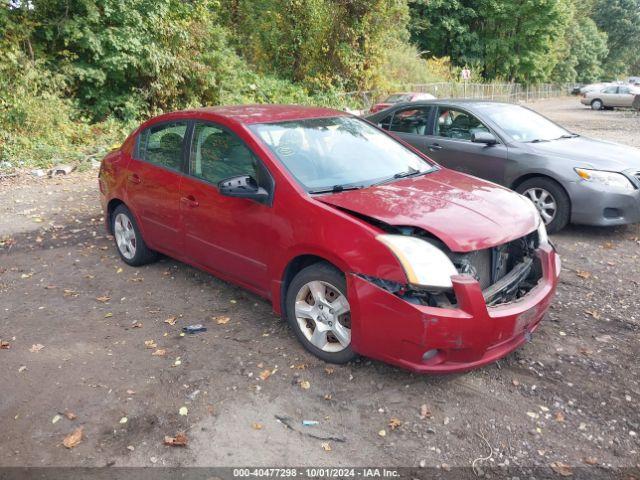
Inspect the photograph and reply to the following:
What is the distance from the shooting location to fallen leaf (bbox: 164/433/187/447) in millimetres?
2932

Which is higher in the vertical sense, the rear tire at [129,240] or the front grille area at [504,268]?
the front grille area at [504,268]

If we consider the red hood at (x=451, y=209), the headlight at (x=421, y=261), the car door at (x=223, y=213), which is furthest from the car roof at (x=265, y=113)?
the headlight at (x=421, y=261)

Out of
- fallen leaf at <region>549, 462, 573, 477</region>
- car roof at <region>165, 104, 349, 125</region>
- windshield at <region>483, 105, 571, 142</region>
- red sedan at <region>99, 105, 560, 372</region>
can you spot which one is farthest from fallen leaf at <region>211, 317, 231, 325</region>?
windshield at <region>483, 105, 571, 142</region>

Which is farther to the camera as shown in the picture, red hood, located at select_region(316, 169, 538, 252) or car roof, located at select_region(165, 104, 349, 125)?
car roof, located at select_region(165, 104, 349, 125)

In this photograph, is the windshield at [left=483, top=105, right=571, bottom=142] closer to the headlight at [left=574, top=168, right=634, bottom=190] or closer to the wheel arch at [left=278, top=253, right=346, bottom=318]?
the headlight at [left=574, top=168, right=634, bottom=190]

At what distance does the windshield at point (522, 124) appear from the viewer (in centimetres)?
697

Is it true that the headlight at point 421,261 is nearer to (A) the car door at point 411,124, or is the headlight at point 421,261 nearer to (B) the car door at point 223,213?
(B) the car door at point 223,213

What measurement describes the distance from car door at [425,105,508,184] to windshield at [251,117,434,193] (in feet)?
8.26

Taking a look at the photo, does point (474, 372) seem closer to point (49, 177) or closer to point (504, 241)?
point (504, 241)

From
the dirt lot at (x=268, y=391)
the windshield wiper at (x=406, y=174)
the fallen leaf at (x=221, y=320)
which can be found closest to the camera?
the dirt lot at (x=268, y=391)

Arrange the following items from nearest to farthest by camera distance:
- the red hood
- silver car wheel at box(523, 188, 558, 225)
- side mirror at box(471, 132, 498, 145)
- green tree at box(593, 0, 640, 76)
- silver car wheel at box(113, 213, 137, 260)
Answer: the red hood, silver car wheel at box(113, 213, 137, 260), silver car wheel at box(523, 188, 558, 225), side mirror at box(471, 132, 498, 145), green tree at box(593, 0, 640, 76)

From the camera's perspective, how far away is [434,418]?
10.2ft

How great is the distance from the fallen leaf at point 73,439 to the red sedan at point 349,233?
1.48 metres

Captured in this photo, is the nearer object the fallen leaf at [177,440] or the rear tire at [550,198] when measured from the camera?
the fallen leaf at [177,440]
